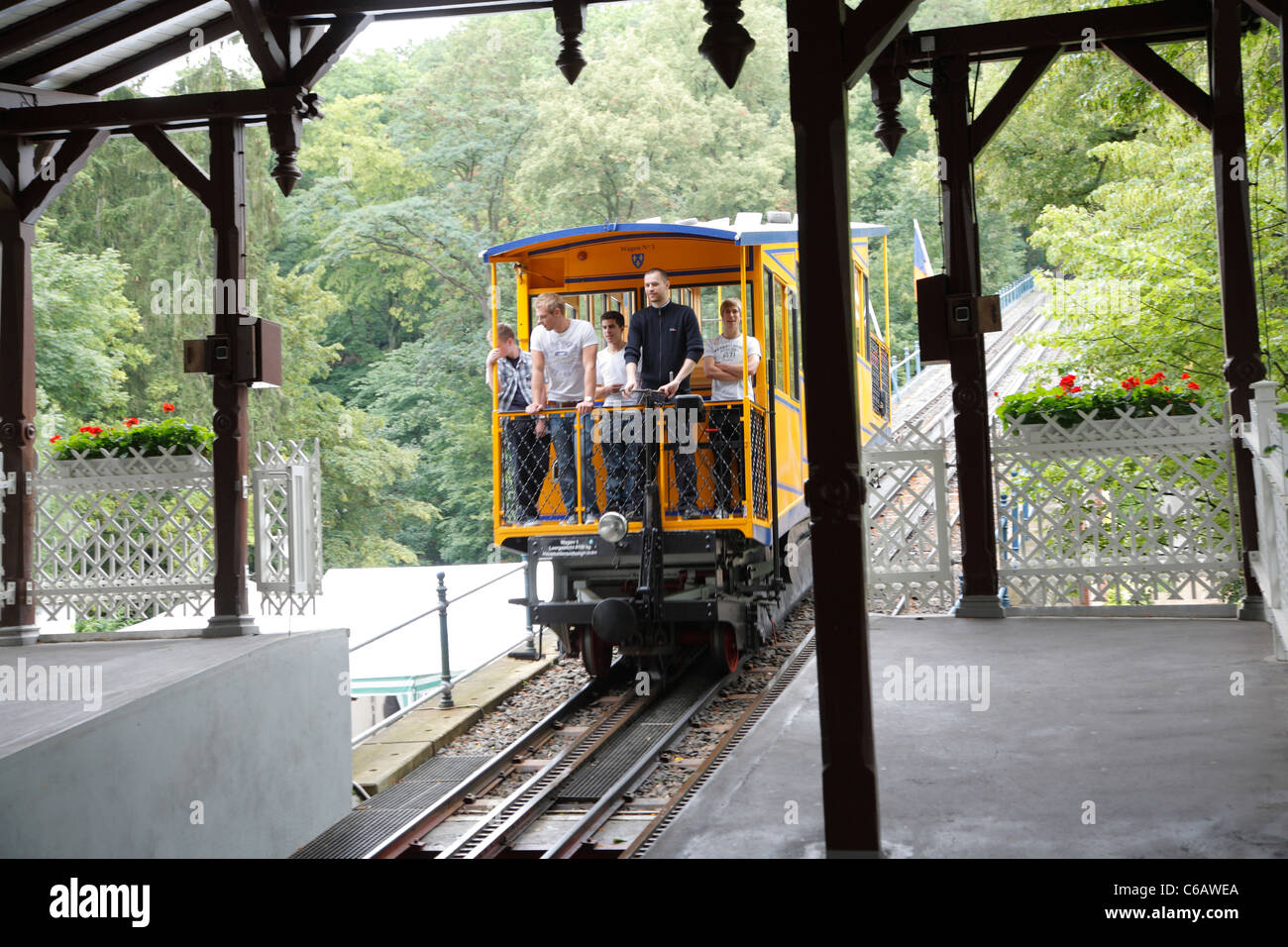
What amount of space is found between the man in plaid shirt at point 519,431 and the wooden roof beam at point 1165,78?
505 centimetres

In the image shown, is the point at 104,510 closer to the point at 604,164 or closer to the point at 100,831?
the point at 100,831

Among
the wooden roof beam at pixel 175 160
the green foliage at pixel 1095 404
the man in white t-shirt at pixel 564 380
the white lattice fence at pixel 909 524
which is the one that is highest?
the wooden roof beam at pixel 175 160

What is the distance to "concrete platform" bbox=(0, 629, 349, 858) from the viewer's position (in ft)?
16.5

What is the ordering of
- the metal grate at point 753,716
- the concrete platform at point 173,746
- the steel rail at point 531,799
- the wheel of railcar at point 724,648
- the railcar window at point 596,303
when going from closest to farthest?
the concrete platform at point 173,746 < the metal grate at point 753,716 < the steel rail at point 531,799 < the wheel of railcar at point 724,648 < the railcar window at point 596,303

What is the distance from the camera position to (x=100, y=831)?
534 cm

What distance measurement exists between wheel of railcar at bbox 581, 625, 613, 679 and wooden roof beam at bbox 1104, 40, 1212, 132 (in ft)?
19.8

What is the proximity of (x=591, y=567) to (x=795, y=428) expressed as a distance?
2670mm

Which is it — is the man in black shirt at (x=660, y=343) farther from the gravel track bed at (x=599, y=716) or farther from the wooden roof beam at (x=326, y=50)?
the wooden roof beam at (x=326, y=50)

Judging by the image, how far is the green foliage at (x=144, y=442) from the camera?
29.3 ft

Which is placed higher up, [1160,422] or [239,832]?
[1160,422]

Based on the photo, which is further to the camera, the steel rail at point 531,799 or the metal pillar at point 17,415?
the metal pillar at point 17,415

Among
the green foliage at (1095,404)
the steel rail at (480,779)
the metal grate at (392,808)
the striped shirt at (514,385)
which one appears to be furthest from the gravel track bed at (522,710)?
the green foliage at (1095,404)

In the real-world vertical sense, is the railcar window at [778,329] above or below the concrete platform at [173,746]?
above
